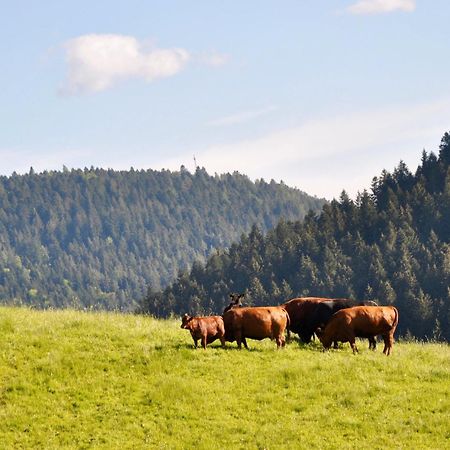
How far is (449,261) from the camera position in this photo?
178 metres

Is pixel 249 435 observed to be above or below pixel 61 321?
below

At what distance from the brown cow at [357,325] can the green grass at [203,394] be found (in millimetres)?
658

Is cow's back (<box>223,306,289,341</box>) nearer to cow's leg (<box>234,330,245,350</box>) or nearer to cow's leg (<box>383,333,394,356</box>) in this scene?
cow's leg (<box>234,330,245,350</box>)

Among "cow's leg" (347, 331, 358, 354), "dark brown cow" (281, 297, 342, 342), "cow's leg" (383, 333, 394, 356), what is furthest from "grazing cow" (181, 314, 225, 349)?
"cow's leg" (383, 333, 394, 356)

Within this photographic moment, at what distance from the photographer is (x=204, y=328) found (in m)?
25.8

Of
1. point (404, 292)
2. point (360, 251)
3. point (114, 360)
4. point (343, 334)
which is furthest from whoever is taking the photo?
point (360, 251)

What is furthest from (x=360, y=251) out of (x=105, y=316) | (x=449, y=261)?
(x=105, y=316)

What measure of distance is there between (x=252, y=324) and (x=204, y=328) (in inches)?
67.8

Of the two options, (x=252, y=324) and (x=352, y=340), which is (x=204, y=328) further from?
(x=352, y=340)

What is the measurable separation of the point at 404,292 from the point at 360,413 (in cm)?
15436

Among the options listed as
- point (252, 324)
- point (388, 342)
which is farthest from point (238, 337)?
point (388, 342)

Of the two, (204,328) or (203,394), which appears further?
(204,328)

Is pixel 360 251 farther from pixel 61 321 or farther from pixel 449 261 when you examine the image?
pixel 61 321

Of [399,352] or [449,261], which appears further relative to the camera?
[449,261]
